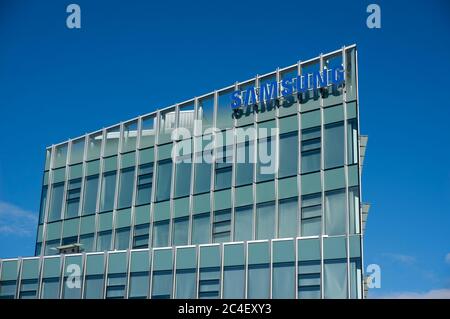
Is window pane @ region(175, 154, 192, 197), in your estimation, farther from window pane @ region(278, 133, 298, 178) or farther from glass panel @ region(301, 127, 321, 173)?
glass panel @ region(301, 127, 321, 173)

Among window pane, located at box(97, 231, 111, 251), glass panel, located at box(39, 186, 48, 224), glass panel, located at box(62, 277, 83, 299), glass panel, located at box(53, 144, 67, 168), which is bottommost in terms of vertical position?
glass panel, located at box(62, 277, 83, 299)

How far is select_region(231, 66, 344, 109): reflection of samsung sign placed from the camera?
128 feet

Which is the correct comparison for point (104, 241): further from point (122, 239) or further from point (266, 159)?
point (266, 159)

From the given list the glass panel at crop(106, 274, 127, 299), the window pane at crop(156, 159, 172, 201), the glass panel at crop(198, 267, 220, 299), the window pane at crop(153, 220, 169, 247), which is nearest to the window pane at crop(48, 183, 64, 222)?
the window pane at crop(156, 159, 172, 201)

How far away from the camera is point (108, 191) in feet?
159

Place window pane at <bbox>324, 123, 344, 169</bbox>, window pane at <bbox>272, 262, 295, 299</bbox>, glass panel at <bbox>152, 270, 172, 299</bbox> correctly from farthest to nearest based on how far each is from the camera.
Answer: glass panel at <bbox>152, 270, 172, 299</bbox> < window pane at <bbox>324, 123, 344, 169</bbox> < window pane at <bbox>272, 262, 295, 299</bbox>

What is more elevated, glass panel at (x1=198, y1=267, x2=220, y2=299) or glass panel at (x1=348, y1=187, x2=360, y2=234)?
glass panel at (x1=348, y1=187, x2=360, y2=234)

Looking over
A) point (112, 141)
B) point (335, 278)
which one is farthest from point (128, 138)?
point (335, 278)

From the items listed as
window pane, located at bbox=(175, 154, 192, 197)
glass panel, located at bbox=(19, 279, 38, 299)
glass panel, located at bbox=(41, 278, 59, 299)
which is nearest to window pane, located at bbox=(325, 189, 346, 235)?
window pane, located at bbox=(175, 154, 192, 197)

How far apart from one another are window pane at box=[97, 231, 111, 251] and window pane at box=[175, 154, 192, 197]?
6.55m

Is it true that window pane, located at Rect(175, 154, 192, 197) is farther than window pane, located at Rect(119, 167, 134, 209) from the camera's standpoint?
No

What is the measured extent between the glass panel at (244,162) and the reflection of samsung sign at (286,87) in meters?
Result: 2.97

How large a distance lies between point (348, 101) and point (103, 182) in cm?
1996

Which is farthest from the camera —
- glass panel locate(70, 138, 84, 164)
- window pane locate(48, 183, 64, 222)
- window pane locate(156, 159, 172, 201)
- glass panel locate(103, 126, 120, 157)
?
window pane locate(48, 183, 64, 222)
